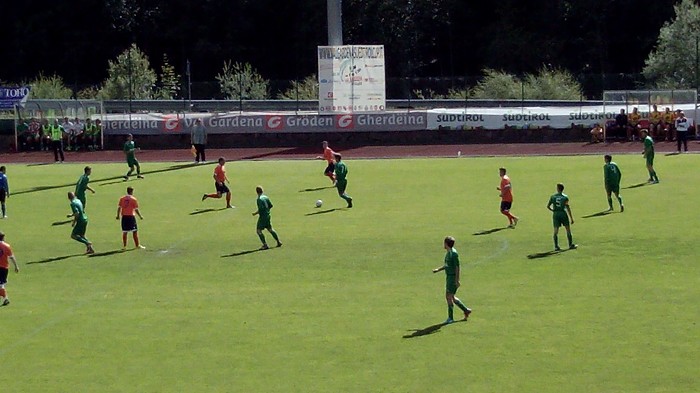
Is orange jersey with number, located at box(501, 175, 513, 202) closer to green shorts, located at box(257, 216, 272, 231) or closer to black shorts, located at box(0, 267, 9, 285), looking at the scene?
green shorts, located at box(257, 216, 272, 231)

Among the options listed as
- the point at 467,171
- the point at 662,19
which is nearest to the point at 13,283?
the point at 467,171

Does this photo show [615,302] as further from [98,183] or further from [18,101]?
[18,101]

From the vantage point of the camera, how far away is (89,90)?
7556cm

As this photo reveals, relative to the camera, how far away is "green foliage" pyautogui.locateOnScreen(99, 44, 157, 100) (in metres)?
73.4

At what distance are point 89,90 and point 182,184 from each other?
108 ft

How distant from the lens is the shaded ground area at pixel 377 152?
51.8 meters

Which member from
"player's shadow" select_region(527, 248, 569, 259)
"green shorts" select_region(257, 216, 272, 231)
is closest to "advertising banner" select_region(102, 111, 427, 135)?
"green shorts" select_region(257, 216, 272, 231)

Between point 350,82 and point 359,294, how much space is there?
29.9m

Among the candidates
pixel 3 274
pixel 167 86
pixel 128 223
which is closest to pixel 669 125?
pixel 128 223

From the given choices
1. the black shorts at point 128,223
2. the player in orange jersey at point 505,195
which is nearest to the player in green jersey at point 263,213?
the black shorts at point 128,223

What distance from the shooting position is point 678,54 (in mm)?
69375

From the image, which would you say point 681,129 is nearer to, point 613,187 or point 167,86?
point 613,187

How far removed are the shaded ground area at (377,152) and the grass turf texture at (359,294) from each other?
27.0 ft

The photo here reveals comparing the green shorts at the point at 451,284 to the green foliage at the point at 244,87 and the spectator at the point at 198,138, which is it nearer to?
the spectator at the point at 198,138
